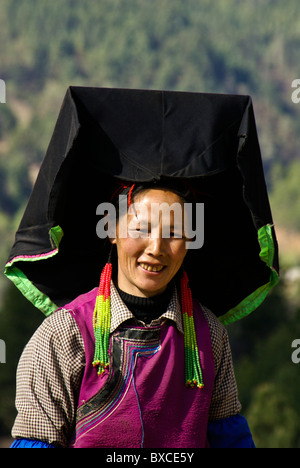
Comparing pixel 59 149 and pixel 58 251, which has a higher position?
pixel 59 149

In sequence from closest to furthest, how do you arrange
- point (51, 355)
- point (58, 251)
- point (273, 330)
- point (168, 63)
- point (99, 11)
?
1. point (51, 355)
2. point (58, 251)
3. point (273, 330)
4. point (168, 63)
5. point (99, 11)

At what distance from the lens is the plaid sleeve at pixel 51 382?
2055 millimetres

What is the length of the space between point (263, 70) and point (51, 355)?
8387 centimetres

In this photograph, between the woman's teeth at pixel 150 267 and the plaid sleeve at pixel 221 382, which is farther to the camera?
the plaid sleeve at pixel 221 382

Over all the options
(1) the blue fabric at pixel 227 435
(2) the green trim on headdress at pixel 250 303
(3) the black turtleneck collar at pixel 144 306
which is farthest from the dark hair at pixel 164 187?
(1) the blue fabric at pixel 227 435

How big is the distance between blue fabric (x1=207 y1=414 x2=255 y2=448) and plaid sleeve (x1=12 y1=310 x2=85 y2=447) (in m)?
0.43

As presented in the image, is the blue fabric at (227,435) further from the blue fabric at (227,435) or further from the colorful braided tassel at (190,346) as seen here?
the colorful braided tassel at (190,346)

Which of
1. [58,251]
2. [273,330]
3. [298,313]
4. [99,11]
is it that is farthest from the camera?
[99,11]

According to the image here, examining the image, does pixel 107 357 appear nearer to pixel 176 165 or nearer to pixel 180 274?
pixel 180 274

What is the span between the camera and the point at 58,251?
7.75 feet

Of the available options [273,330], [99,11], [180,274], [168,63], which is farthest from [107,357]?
[99,11]

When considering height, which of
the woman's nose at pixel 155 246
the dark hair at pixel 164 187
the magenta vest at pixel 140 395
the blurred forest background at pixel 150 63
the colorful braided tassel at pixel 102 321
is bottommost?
the magenta vest at pixel 140 395

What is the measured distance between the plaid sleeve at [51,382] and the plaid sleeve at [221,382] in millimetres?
418

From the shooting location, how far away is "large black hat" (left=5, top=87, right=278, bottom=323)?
6.99 ft
